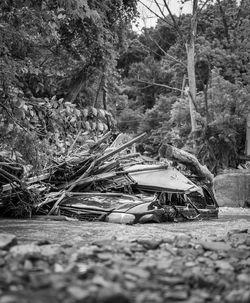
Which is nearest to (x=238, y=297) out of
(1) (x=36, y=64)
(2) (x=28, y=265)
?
(2) (x=28, y=265)

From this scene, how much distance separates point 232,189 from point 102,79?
20.2ft

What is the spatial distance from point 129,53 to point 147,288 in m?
35.9

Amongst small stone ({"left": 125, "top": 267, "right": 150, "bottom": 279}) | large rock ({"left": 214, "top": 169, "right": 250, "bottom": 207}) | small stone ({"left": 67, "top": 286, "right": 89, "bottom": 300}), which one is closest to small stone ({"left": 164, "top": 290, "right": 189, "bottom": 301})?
small stone ({"left": 125, "top": 267, "right": 150, "bottom": 279})

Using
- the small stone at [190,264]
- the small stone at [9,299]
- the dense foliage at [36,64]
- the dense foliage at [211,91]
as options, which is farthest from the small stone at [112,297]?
the dense foliage at [211,91]

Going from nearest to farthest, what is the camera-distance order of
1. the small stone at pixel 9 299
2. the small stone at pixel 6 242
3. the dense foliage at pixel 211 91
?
the small stone at pixel 9 299, the small stone at pixel 6 242, the dense foliage at pixel 211 91

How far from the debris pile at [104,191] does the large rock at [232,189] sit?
161 inches

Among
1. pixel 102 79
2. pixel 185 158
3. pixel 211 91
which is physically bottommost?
pixel 185 158

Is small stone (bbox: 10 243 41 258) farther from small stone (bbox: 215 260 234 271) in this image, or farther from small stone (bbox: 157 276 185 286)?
small stone (bbox: 215 260 234 271)

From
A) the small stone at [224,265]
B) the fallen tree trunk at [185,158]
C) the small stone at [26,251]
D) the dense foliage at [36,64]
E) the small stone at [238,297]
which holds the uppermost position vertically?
the dense foliage at [36,64]

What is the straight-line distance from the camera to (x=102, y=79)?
1581 centimetres

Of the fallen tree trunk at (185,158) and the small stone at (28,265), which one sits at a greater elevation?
the fallen tree trunk at (185,158)

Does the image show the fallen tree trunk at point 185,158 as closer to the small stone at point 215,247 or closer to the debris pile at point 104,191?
the debris pile at point 104,191

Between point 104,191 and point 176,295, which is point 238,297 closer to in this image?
point 176,295

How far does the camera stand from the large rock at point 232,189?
16.8 m
